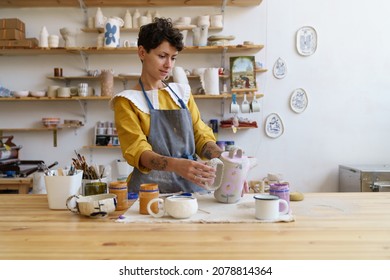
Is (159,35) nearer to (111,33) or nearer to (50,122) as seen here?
(111,33)

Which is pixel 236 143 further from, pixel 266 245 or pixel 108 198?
pixel 266 245

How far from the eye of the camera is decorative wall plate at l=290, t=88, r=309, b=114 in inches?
154

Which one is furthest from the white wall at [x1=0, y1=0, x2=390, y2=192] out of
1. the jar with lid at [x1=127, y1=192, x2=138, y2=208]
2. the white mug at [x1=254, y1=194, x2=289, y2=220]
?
the white mug at [x1=254, y1=194, x2=289, y2=220]

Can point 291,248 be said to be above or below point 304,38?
below

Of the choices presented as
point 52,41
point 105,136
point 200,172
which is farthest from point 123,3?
point 200,172

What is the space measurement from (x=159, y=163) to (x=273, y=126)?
2.52 m

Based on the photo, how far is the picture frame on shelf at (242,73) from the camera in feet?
12.3

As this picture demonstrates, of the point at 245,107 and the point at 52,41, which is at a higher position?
the point at 52,41

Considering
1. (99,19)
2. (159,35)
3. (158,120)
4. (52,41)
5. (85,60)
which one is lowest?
(158,120)

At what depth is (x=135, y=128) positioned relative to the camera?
1.79 m
